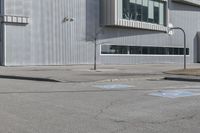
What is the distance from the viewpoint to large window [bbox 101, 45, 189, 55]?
1896 inches

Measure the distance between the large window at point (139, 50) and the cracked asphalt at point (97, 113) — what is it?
33429 mm

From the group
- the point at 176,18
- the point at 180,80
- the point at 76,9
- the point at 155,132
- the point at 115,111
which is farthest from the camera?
the point at 176,18

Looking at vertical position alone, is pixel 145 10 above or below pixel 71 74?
above

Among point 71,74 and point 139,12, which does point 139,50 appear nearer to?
point 139,12

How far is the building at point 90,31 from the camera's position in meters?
37.8

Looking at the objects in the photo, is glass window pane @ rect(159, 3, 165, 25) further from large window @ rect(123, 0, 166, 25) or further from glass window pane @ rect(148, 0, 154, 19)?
glass window pane @ rect(148, 0, 154, 19)

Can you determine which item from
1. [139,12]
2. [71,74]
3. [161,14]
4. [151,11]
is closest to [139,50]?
[139,12]

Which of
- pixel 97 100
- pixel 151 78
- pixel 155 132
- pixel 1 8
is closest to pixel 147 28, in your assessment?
pixel 1 8

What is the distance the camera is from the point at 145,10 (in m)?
52.6

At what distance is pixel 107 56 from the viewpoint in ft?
156

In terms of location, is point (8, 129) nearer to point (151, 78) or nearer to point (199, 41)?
point (151, 78)

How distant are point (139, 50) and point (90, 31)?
395 inches

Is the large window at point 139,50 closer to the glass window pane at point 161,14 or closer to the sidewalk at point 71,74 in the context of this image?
the glass window pane at point 161,14

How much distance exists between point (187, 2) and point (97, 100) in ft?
173
